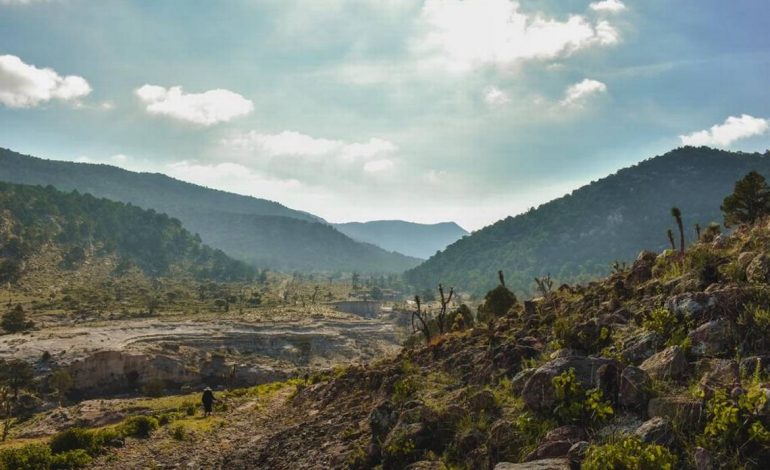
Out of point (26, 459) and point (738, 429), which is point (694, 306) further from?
point (26, 459)

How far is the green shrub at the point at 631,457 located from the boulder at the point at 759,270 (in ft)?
21.6

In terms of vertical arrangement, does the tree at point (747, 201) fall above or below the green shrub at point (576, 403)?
above

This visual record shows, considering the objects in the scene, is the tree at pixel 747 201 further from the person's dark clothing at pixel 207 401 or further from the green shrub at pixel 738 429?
the person's dark clothing at pixel 207 401

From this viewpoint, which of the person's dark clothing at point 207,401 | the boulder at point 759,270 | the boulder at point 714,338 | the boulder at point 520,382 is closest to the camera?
the boulder at point 714,338

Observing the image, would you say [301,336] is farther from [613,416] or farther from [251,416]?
[613,416]

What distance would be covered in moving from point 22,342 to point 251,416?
74.8 meters

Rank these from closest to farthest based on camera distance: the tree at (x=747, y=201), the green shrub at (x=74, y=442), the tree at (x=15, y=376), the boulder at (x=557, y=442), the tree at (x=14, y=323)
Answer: the boulder at (x=557, y=442) < the green shrub at (x=74, y=442) < the tree at (x=747, y=201) < the tree at (x=15, y=376) < the tree at (x=14, y=323)

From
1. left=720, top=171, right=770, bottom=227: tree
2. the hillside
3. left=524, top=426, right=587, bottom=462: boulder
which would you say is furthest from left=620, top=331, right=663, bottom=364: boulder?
left=720, top=171, right=770, bottom=227: tree

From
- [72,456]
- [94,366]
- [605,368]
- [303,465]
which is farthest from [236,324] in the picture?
[605,368]

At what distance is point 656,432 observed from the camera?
8.76 meters

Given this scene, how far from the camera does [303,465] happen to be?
56.3ft

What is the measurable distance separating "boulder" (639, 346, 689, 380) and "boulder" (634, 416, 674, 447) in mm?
1693

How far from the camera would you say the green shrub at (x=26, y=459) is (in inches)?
858

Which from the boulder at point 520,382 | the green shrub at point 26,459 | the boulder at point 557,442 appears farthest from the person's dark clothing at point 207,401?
the boulder at point 557,442
